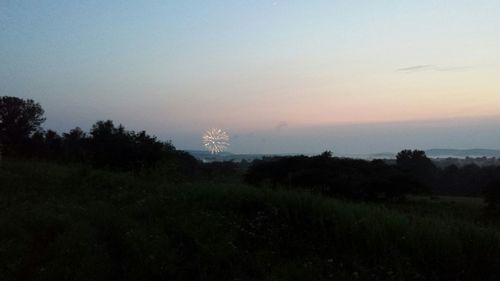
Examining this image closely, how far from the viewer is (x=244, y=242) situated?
7332 mm

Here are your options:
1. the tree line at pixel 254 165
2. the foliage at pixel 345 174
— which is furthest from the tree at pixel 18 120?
the foliage at pixel 345 174

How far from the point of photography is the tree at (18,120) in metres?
51.5

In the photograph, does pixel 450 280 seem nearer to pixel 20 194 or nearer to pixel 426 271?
pixel 426 271

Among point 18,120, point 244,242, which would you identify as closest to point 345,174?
point 244,242

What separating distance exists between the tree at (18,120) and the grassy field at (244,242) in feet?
146

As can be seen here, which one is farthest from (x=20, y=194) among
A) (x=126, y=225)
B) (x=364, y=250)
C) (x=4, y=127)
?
(x=4, y=127)

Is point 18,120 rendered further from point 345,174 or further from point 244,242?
point 244,242

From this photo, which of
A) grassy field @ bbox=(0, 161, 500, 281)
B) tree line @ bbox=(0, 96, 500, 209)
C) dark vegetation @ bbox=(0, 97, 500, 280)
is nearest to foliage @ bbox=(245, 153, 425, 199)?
tree line @ bbox=(0, 96, 500, 209)

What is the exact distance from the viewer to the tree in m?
51.5

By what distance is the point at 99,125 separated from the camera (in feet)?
155

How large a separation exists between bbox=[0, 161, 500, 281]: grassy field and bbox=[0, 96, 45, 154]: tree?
44.6 meters

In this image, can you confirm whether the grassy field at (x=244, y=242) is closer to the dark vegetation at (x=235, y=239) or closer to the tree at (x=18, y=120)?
the dark vegetation at (x=235, y=239)

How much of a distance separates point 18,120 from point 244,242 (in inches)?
2078

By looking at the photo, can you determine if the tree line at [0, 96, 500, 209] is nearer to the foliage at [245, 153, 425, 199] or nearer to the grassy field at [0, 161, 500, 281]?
the foliage at [245, 153, 425, 199]
